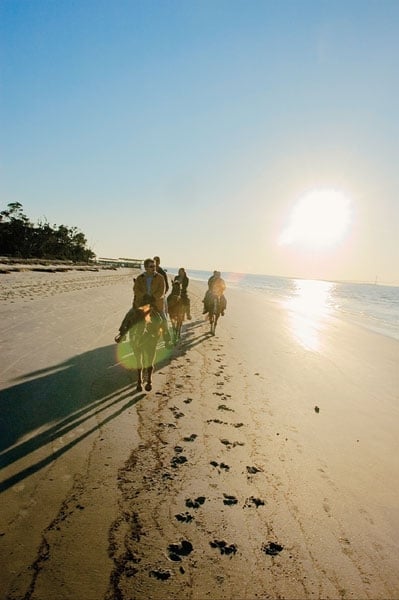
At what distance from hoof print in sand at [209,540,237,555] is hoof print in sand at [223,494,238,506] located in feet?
1.92

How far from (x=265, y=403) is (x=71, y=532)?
4.65m

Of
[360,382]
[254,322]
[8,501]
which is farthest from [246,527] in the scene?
[254,322]

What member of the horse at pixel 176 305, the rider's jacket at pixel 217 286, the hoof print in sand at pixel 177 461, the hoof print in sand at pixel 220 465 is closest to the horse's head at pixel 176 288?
the horse at pixel 176 305

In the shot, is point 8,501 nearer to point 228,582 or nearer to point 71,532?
point 71,532

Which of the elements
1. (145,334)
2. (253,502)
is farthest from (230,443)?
(145,334)

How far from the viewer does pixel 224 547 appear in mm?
3219

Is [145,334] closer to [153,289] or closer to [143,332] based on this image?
[143,332]

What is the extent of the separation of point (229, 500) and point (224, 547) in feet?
2.34

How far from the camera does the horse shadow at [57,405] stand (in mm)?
4676

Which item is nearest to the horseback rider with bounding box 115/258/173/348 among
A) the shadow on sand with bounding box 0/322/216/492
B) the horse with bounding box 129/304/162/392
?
the horse with bounding box 129/304/162/392


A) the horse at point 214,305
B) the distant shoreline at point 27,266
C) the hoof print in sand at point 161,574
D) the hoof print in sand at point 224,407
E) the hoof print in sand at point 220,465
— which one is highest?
the horse at point 214,305

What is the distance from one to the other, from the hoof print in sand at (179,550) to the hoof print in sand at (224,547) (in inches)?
8.8

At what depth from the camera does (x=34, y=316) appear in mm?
13617

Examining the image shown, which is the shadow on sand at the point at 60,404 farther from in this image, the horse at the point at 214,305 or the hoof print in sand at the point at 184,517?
the horse at the point at 214,305
